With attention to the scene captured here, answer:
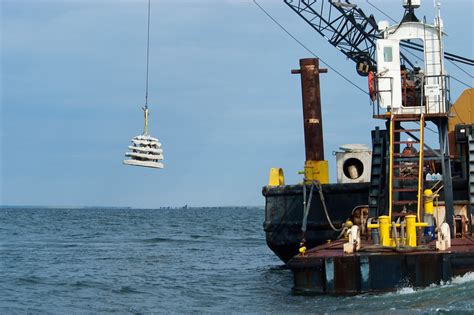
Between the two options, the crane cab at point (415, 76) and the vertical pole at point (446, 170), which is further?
the crane cab at point (415, 76)

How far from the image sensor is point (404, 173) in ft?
74.2

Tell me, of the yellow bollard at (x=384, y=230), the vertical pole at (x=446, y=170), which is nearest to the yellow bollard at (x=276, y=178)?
the vertical pole at (x=446, y=170)

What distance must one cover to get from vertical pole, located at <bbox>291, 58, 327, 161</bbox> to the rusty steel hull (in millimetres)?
8125

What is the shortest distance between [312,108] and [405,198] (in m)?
5.07

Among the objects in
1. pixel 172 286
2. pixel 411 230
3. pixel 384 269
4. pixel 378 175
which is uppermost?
pixel 378 175

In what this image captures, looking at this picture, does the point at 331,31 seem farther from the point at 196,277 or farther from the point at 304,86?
the point at 196,277

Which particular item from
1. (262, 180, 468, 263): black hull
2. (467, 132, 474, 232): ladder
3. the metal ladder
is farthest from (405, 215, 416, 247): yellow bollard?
(262, 180, 468, 263): black hull

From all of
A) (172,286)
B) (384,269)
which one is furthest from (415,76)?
(172,286)

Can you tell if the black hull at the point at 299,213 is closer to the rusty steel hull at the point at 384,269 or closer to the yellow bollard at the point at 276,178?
the yellow bollard at the point at 276,178

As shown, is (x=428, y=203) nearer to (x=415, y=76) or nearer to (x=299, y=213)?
(x=415, y=76)

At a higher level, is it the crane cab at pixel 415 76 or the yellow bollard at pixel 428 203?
the crane cab at pixel 415 76

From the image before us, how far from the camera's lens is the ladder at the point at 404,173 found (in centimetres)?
2028

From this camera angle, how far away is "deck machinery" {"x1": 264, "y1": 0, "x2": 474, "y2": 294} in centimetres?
1777

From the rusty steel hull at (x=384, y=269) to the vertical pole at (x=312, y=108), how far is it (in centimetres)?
812
